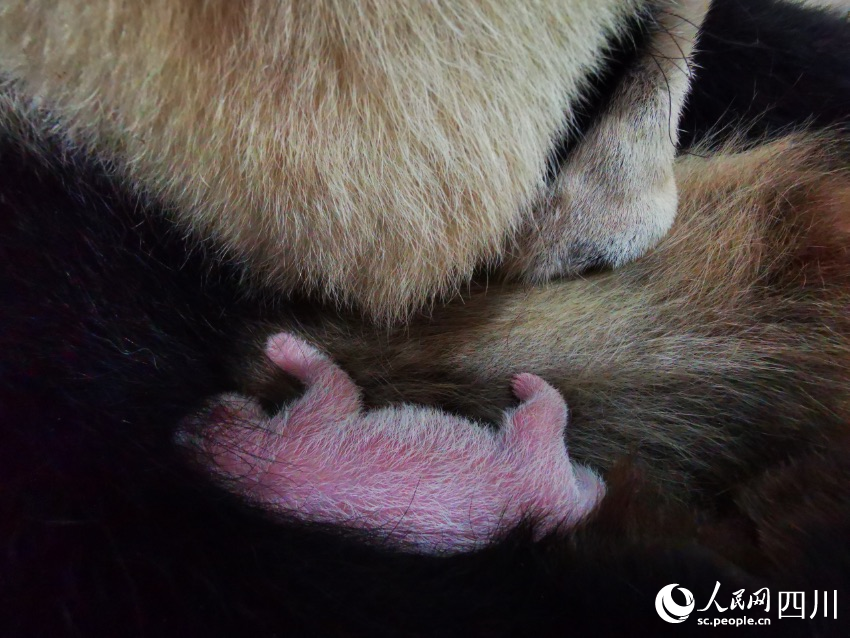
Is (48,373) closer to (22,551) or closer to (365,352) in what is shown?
(22,551)

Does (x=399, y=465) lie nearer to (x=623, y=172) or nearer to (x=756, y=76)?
(x=623, y=172)

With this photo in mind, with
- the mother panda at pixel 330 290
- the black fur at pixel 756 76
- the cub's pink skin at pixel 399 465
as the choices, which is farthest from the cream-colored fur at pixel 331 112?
the black fur at pixel 756 76

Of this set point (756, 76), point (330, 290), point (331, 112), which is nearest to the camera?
point (331, 112)

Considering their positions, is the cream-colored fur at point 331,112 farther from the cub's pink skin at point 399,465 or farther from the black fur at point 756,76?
the black fur at point 756,76

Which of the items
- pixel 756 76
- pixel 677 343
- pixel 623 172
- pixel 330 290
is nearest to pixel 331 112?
pixel 330 290

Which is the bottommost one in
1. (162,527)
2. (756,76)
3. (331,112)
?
(162,527)
